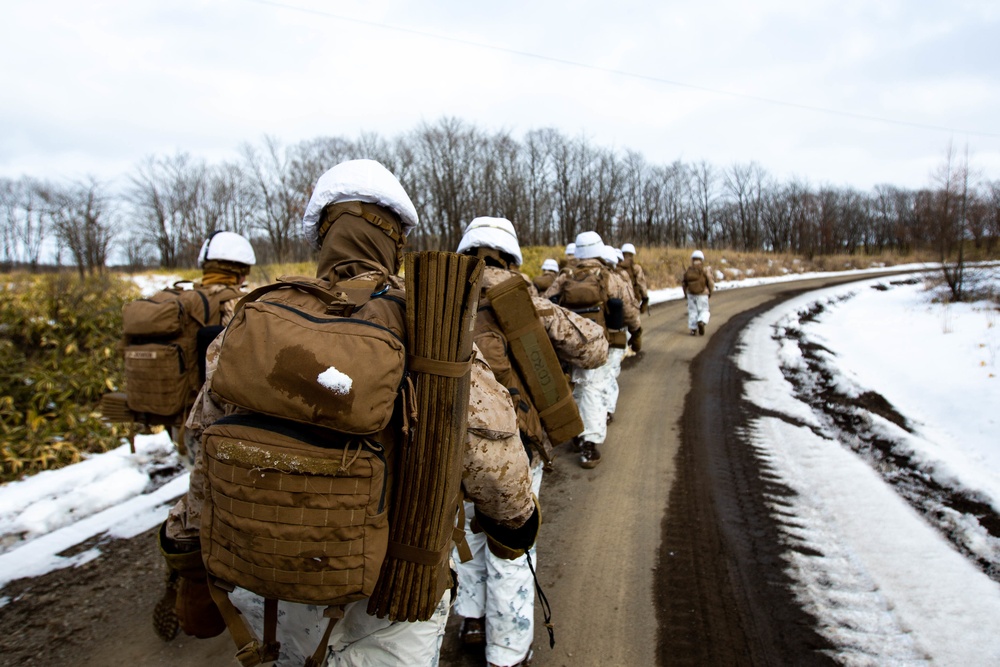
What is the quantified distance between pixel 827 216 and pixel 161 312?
2649 inches

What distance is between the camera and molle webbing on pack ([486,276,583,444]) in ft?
8.58

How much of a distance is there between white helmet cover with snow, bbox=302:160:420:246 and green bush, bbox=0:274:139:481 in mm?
6278

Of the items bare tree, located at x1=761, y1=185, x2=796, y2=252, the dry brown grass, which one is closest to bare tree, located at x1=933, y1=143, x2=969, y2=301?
the dry brown grass

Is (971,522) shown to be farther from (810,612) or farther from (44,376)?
(44,376)

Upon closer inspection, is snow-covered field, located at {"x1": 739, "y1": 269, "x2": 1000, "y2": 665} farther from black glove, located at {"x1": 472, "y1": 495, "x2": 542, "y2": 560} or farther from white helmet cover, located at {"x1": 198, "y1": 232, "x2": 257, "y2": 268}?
white helmet cover, located at {"x1": 198, "y1": 232, "x2": 257, "y2": 268}

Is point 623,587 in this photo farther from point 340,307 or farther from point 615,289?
point 615,289

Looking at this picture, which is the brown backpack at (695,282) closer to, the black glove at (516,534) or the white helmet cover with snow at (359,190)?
the black glove at (516,534)

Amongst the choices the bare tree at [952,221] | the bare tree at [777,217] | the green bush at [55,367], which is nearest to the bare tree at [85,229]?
the green bush at [55,367]

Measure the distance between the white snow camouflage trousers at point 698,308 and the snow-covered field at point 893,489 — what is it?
2.23 meters

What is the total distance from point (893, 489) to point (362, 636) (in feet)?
A: 15.3

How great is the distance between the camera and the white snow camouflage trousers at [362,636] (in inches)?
61.0

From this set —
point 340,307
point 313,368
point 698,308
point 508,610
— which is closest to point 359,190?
point 340,307

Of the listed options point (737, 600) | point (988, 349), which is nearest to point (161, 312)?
point (737, 600)

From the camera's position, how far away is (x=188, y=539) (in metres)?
1.72
